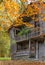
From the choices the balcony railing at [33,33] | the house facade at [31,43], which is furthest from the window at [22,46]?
the balcony railing at [33,33]

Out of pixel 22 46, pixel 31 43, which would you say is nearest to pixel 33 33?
pixel 31 43

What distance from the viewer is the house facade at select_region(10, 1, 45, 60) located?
31.0 m

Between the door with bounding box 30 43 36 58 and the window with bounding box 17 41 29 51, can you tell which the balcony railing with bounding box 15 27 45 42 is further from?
the window with bounding box 17 41 29 51

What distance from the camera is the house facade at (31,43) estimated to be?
102 ft

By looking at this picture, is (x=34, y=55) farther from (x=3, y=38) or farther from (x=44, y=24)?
(x=3, y=38)

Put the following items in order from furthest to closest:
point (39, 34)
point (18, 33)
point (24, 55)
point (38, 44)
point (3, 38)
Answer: point (3, 38) → point (18, 33) → point (24, 55) → point (38, 44) → point (39, 34)

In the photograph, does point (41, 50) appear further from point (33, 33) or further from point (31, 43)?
point (31, 43)

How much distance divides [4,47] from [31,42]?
1486cm

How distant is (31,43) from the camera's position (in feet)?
112

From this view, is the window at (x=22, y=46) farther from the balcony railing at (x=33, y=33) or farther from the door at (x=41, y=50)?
the door at (x=41, y=50)

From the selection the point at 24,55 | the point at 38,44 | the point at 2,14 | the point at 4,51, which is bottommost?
the point at 4,51

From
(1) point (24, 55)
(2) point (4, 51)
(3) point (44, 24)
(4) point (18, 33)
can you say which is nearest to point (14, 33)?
(4) point (18, 33)

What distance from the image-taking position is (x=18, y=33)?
37.4 metres

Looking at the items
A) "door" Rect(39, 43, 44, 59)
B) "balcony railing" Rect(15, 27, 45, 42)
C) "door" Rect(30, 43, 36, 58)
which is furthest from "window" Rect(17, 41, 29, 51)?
"door" Rect(39, 43, 44, 59)
